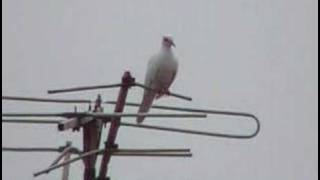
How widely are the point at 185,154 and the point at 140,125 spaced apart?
16cm

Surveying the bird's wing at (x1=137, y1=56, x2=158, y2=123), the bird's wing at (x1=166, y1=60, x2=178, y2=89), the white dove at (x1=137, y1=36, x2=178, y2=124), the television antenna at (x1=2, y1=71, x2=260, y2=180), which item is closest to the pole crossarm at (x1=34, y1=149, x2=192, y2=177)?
Result: the television antenna at (x1=2, y1=71, x2=260, y2=180)

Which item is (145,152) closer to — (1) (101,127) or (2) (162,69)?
(1) (101,127)

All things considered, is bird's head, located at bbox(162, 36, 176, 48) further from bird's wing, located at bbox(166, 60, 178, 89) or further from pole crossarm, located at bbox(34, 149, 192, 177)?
pole crossarm, located at bbox(34, 149, 192, 177)

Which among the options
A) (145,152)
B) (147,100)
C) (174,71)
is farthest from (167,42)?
(145,152)

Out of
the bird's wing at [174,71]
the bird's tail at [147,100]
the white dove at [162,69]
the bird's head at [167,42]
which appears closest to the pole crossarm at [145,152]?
the bird's tail at [147,100]

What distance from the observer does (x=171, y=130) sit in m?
1.63

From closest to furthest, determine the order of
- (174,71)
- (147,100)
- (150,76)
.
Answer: (147,100)
(150,76)
(174,71)

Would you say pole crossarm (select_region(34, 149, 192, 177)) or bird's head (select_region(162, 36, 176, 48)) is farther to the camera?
bird's head (select_region(162, 36, 176, 48))

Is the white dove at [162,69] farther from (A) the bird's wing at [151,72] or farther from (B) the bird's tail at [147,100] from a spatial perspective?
(B) the bird's tail at [147,100]

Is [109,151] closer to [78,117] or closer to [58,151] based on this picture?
[78,117]

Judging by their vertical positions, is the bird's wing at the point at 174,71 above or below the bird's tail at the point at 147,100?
above

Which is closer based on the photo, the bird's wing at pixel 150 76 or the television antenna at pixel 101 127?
the television antenna at pixel 101 127

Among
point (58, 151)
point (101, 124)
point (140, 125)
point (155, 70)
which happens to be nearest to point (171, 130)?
point (140, 125)

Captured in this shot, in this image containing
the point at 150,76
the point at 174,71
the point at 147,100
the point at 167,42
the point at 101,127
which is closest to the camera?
the point at 101,127
